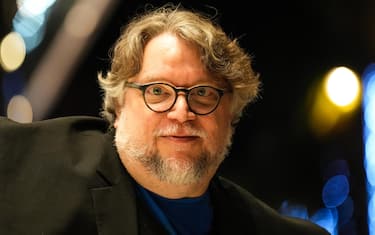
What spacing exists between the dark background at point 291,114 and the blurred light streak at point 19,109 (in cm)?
71

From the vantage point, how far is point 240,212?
1.62 meters

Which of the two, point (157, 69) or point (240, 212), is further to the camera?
point (240, 212)

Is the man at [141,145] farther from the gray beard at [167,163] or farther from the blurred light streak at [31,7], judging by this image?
the blurred light streak at [31,7]

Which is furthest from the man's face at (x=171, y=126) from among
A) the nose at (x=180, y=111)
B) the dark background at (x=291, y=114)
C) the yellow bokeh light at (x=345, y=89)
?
the yellow bokeh light at (x=345, y=89)

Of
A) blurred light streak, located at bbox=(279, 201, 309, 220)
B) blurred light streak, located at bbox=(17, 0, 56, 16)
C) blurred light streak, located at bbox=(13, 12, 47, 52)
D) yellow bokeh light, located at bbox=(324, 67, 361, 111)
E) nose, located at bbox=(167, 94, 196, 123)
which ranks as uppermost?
yellow bokeh light, located at bbox=(324, 67, 361, 111)

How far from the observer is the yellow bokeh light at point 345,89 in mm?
2136

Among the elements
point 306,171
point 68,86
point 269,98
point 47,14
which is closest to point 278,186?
point 306,171

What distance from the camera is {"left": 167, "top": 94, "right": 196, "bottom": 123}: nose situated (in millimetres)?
1369

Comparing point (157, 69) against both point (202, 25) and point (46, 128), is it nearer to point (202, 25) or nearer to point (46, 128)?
point (202, 25)

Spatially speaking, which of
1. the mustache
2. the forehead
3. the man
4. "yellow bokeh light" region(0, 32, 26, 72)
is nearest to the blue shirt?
the man

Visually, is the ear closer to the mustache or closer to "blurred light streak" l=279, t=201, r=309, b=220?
the mustache

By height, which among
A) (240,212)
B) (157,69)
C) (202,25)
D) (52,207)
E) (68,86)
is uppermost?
(202,25)

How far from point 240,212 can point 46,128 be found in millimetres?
560

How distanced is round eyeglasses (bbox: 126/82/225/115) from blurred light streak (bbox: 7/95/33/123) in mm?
503
